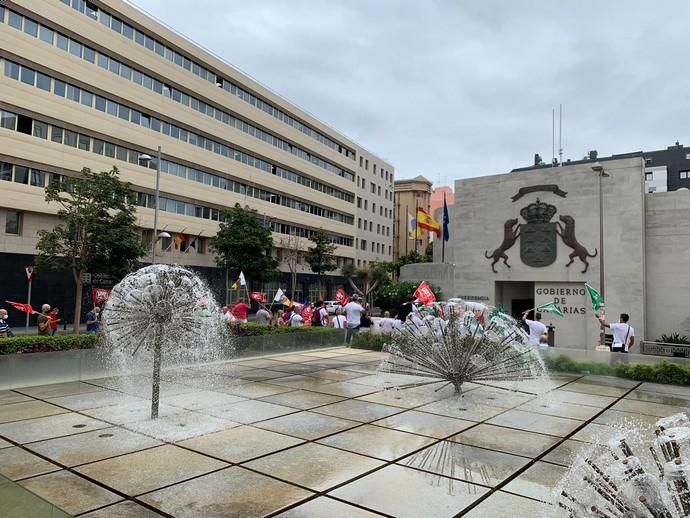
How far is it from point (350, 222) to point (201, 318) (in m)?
65.1

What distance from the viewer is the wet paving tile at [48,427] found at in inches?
288

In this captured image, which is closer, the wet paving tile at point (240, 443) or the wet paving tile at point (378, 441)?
the wet paving tile at point (240, 443)

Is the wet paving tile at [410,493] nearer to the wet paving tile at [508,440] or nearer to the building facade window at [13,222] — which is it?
the wet paving tile at [508,440]

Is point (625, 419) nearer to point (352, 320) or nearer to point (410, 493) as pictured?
point (410, 493)

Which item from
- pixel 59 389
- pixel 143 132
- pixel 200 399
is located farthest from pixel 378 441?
pixel 143 132

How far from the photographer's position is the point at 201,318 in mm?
10031

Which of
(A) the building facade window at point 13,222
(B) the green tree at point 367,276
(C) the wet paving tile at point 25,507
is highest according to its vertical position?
(A) the building facade window at point 13,222

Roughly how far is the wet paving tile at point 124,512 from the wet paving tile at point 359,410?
407 centimetres

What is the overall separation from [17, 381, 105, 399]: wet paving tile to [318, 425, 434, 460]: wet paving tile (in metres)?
Answer: 5.88

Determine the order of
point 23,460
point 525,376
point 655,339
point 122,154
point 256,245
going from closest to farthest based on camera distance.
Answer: point 23,460 < point 525,376 < point 655,339 < point 122,154 < point 256,245

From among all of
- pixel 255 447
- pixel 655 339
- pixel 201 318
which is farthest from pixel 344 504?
pixel 655 339

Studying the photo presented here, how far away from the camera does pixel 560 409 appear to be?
9.57 m

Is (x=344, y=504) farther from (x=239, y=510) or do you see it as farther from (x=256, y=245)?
(x=256, y=245)

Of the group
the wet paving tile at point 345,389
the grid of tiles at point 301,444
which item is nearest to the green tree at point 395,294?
the wet paving tile at point 345,389
